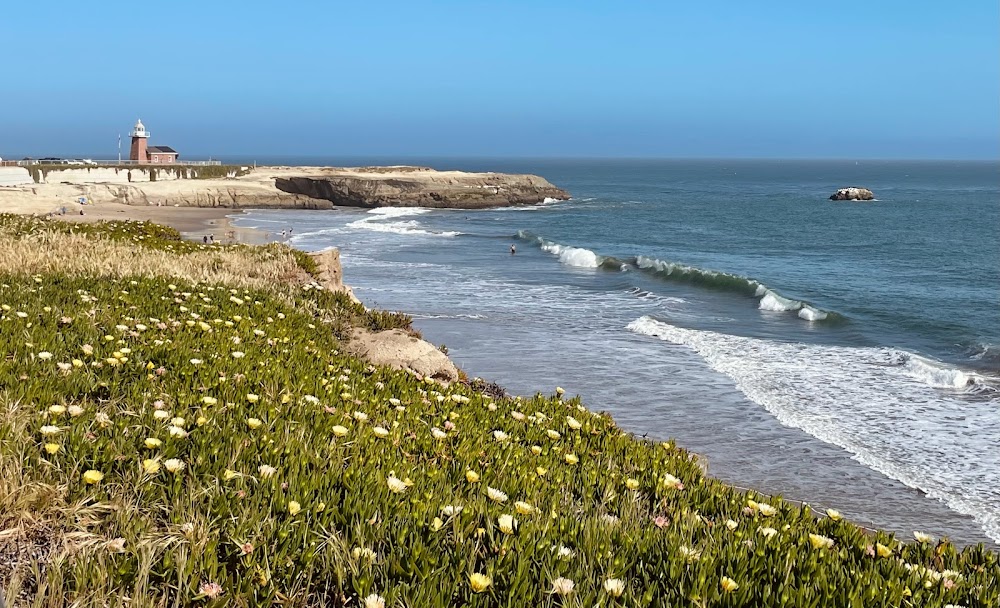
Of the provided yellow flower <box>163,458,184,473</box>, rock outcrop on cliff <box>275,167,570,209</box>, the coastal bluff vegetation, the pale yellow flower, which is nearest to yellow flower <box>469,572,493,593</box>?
the pale yellow flower

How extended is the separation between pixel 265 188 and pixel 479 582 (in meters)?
77.0

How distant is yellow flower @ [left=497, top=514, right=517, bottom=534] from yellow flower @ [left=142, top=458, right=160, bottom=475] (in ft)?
4.87

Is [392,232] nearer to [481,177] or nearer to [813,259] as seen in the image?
[813,259]

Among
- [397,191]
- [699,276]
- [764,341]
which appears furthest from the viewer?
[397,191]

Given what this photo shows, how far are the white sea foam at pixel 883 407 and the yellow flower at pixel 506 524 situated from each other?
24.1 ft

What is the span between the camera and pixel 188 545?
3.21 meters

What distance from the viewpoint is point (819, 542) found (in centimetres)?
369

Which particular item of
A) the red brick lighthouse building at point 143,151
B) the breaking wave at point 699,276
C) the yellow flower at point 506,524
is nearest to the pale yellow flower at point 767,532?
the yellow flower at point 506,524

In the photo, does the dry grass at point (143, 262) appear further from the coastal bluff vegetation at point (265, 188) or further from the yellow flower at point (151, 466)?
the coastal bluff vegetation at point (265, 188)

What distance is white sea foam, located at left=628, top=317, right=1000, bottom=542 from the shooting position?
10.5 metres

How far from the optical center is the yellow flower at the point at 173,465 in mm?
3764

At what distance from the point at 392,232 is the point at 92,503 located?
4953 centimetres

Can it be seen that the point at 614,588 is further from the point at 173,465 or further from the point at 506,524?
the point at 173,465

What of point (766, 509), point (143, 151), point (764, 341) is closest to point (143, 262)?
point (766, 509)
